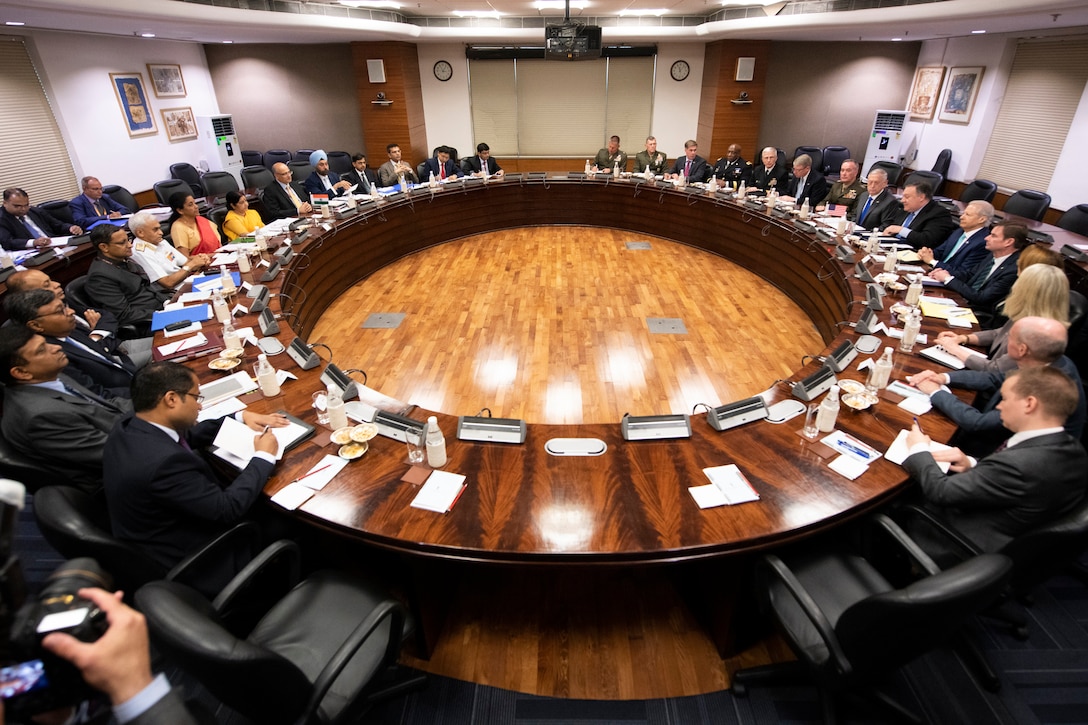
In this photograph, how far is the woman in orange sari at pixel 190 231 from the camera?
15.1 feet

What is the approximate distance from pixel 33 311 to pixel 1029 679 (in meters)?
4.68

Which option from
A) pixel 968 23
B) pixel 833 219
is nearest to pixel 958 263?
pixel 833 219

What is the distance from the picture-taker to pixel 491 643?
2.25 m

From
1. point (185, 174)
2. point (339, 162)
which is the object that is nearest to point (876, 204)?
point (339, 162)

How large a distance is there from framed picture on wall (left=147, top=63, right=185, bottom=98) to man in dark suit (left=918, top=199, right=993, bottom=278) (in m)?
10.3

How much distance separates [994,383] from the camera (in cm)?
256

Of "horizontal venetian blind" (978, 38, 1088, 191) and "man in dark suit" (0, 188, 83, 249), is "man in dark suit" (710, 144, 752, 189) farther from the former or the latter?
"man in dark suit" (0, 188, 83, 249)

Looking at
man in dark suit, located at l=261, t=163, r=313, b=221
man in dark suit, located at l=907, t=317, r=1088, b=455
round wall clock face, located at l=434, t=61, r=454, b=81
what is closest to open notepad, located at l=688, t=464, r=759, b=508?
man in dark suit, located at l=907, t=317, r=1088, b=455

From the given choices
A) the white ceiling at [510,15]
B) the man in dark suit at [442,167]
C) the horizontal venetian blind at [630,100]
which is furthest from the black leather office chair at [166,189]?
the horizontal venetian blind at [630,100]

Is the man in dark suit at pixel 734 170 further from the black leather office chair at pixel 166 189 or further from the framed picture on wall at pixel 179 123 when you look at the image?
the framed picture on wall at pixel 179 123

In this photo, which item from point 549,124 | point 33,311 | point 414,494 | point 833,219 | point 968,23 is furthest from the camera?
point 549,124

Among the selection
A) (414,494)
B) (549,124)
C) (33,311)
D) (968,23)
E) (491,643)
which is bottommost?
(491,643)

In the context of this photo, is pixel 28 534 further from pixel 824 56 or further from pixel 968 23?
pixel 824 56

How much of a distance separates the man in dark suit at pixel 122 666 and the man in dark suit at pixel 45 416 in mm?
1592
